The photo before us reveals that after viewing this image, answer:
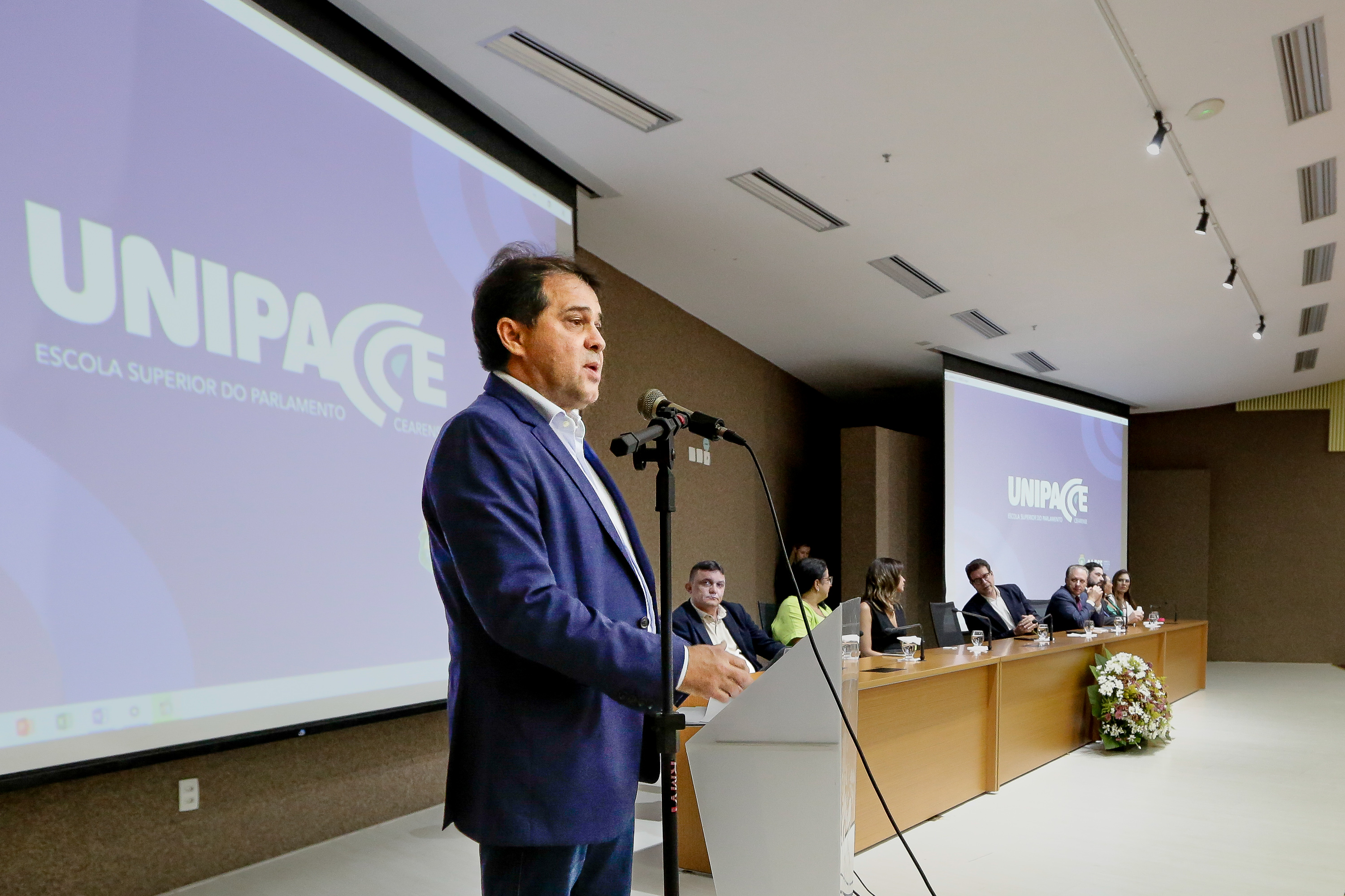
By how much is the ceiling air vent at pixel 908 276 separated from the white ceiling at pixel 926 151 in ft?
0.33

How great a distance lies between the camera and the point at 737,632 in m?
4.49

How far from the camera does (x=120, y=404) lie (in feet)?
7.85

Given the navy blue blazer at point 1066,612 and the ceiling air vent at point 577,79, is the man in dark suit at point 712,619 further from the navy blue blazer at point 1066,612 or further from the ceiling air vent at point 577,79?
the navy blue blazer at point 1066,612

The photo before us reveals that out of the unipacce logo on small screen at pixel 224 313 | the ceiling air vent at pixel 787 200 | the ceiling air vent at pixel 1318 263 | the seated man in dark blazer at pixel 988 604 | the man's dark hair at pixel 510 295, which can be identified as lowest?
the seated man in dark blazer at pixel 988 604

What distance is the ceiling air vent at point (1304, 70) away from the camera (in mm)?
3955

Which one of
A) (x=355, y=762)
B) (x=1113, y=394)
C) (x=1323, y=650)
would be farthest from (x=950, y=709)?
(x=1323, y=650)

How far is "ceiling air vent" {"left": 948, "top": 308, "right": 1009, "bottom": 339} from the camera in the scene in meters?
7.41

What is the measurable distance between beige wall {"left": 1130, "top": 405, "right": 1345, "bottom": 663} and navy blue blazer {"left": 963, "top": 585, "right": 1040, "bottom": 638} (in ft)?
19.4

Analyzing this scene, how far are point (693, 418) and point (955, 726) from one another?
313 cm

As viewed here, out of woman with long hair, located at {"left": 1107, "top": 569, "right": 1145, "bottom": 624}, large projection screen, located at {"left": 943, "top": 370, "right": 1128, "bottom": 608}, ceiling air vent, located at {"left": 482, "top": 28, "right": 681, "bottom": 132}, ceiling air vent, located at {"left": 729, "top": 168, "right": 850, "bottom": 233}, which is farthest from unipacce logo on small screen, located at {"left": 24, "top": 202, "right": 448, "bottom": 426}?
woman with long hair, located at {"left": 1107, "top": 569, "right": 1145, "bottom": 624}

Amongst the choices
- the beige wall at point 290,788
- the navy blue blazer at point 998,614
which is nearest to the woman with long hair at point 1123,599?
the navy blue blazer at point 998,614

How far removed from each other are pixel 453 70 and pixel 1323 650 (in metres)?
11.8

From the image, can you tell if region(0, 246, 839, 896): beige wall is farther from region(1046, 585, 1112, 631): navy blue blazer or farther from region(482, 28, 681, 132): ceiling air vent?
region(1046, 585, 1112, 631): navy blue blazer

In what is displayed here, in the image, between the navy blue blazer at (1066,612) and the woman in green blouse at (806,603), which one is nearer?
the woman in green blouse at (806,603)
